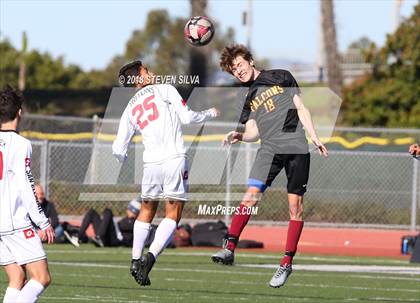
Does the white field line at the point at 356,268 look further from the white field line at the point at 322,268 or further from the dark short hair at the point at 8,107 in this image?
the dark short hair at the point at 8,107

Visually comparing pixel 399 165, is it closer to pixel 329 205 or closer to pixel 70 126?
pixel 329 205

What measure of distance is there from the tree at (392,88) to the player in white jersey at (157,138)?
19800 mm

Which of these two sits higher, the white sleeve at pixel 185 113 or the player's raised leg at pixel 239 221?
the white sleeve at pixel 185 113

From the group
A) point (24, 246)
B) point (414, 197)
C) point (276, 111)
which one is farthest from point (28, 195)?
point (414, 197)

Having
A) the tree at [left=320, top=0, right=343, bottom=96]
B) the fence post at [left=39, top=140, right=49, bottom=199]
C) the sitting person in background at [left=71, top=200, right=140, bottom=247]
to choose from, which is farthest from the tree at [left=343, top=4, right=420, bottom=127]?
the sitting person in background at [left=71, top=200, right=140, bottom=247]

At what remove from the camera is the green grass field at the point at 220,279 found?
14.6 metres

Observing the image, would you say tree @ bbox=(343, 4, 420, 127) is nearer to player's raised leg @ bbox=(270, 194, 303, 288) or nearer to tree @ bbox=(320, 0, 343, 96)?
tree @ bbox=(320, 0, 343, 96)

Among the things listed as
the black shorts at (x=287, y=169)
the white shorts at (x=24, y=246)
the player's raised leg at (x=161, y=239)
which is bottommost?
the player's raised leg at (x=161, y=239)

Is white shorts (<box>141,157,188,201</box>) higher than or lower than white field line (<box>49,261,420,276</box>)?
higher

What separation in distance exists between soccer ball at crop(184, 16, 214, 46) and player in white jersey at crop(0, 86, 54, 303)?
13.8ft

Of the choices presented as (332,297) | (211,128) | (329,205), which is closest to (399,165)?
(329,205)

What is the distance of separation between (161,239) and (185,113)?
1.37 m

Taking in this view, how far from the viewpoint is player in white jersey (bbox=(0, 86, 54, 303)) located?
970 centimetres

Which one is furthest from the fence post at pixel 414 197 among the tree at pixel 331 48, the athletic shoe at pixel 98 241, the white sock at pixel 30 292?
Result: the white sock at pixel 30 292
